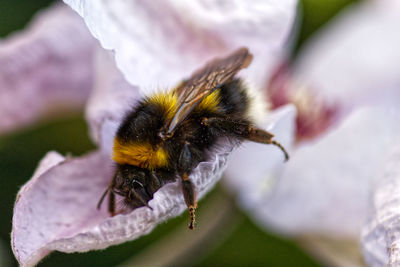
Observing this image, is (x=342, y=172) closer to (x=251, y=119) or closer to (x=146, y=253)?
(x=251, y=119)

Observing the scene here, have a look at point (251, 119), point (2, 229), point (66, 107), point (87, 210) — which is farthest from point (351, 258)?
point (2, 229)

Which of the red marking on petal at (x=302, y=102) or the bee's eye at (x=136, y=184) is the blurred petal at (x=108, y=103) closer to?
the bee's eye at (x=136, y=184)

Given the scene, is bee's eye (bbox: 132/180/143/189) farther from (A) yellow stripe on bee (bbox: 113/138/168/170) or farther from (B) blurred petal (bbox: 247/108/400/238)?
(B) blurred petal (bbox: 247/108/400/238)

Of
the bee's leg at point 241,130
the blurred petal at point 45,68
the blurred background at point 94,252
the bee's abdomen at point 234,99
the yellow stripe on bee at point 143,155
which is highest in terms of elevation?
the bee's abdomen at point 234,99

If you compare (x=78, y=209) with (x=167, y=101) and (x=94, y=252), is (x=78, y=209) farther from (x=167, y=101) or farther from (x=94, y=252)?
(x=94, y=252)

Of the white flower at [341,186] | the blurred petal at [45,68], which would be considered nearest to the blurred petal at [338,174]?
the white flower at [341,186]

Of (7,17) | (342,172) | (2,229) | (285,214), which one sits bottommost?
(2,229)

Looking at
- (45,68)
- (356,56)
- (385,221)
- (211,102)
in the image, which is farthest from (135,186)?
(356,56)
